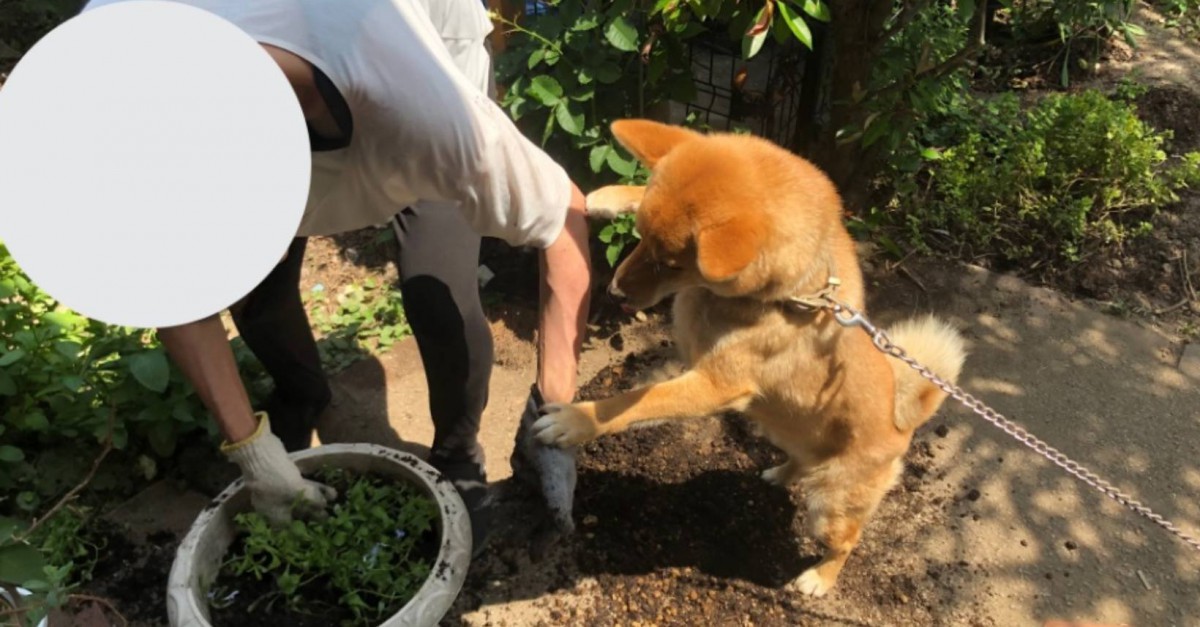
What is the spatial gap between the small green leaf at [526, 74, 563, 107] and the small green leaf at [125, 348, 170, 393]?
1572 millimetres

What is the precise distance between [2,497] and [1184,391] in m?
4.29

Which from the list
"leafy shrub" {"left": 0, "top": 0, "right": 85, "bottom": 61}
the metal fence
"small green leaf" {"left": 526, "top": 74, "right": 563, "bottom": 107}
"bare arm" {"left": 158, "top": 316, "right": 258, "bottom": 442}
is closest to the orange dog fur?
"small green leaf" {"left": 526, "top": 74, "right": 563, "bottom": 107}

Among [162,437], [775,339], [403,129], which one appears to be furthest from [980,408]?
[162,437]

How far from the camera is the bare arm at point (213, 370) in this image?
1.96 meters

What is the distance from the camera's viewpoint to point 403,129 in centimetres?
160

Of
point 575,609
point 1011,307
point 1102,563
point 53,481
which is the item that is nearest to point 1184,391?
point 1011,307

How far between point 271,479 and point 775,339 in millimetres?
1426

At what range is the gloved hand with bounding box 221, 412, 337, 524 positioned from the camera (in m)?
2.01

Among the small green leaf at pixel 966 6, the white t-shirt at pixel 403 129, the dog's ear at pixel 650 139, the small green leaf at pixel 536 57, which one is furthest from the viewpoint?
the small green leaf at pixel 536 57

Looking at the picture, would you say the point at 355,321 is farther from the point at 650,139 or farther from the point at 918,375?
the point at 918,375

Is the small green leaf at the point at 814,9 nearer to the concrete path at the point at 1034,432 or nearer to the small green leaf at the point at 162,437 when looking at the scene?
the concrete path at the point at 1034,432

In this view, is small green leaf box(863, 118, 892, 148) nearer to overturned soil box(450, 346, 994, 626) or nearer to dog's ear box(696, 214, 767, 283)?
overturned soil box(450, 346, 994, 626)

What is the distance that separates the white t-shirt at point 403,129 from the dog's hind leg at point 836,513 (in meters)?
1.14

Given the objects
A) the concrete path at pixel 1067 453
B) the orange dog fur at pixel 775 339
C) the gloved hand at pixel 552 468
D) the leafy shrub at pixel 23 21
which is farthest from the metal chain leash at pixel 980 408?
the leafy shrub at pixel 23 21
